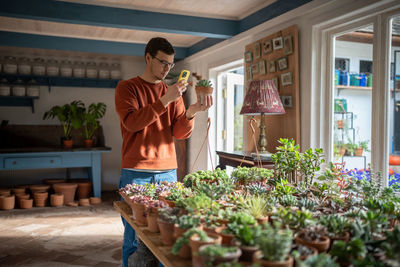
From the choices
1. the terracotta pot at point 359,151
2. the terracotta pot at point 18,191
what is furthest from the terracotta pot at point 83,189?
Result: the terracotta pot at point 359,151

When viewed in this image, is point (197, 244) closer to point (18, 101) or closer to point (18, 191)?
point (18, 191)

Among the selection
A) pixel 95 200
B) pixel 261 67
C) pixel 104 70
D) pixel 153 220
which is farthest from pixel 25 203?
pixel 153 220

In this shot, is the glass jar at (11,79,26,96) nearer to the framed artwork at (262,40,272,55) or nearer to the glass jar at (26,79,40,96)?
the glass jar at (26,79,40,96)

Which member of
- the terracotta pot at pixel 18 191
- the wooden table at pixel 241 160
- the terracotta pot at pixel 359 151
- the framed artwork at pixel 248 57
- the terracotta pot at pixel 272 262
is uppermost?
the framed artwork at pixel 248 57

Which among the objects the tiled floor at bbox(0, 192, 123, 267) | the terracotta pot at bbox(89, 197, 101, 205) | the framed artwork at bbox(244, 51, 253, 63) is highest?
the framed artwork at bbox(244, 51, 253, 63)

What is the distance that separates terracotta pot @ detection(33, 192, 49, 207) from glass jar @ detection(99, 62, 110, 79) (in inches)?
87.3

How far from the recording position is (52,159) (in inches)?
206

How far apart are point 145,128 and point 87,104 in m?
4.69

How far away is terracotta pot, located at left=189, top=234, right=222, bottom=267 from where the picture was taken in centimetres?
104

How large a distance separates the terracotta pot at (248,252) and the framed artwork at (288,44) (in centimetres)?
264

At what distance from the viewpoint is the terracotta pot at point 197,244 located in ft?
3.43

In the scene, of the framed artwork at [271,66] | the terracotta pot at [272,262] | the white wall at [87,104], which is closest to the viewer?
the terracotta pot at [272,262]

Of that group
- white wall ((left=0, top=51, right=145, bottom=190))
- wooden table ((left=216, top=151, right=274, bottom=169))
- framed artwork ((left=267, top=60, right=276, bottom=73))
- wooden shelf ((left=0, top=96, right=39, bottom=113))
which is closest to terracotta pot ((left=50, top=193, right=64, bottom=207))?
white wall ((left=0, top=51, right=145, bottom=190))

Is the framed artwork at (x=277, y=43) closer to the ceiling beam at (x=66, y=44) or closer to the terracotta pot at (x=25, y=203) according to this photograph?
the ceiling beam at (x=66, y=44)
